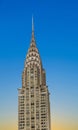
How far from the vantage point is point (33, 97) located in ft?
571

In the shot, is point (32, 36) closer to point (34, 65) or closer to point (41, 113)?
point (34, 65)

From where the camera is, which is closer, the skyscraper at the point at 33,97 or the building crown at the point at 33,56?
the skyscraper at the point at 33,97

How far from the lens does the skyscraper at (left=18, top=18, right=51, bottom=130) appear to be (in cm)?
16788

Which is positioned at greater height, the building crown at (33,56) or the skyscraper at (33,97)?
the building crown at (33,56)

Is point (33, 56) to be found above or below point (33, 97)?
above

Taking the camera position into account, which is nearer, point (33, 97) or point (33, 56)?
point (33, 97)

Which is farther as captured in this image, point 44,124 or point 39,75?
point 39,75

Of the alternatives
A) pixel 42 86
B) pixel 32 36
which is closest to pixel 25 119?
pixel 42 86

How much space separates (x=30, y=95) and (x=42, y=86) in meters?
8.98

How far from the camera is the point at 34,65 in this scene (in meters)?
183

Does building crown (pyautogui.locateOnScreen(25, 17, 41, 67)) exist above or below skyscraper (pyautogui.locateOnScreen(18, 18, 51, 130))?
above

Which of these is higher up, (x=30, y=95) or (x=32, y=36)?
(x=32, y=36)

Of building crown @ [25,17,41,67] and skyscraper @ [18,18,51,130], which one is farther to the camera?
building crown @ [25,17,41,67]

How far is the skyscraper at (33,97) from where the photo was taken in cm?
16788
